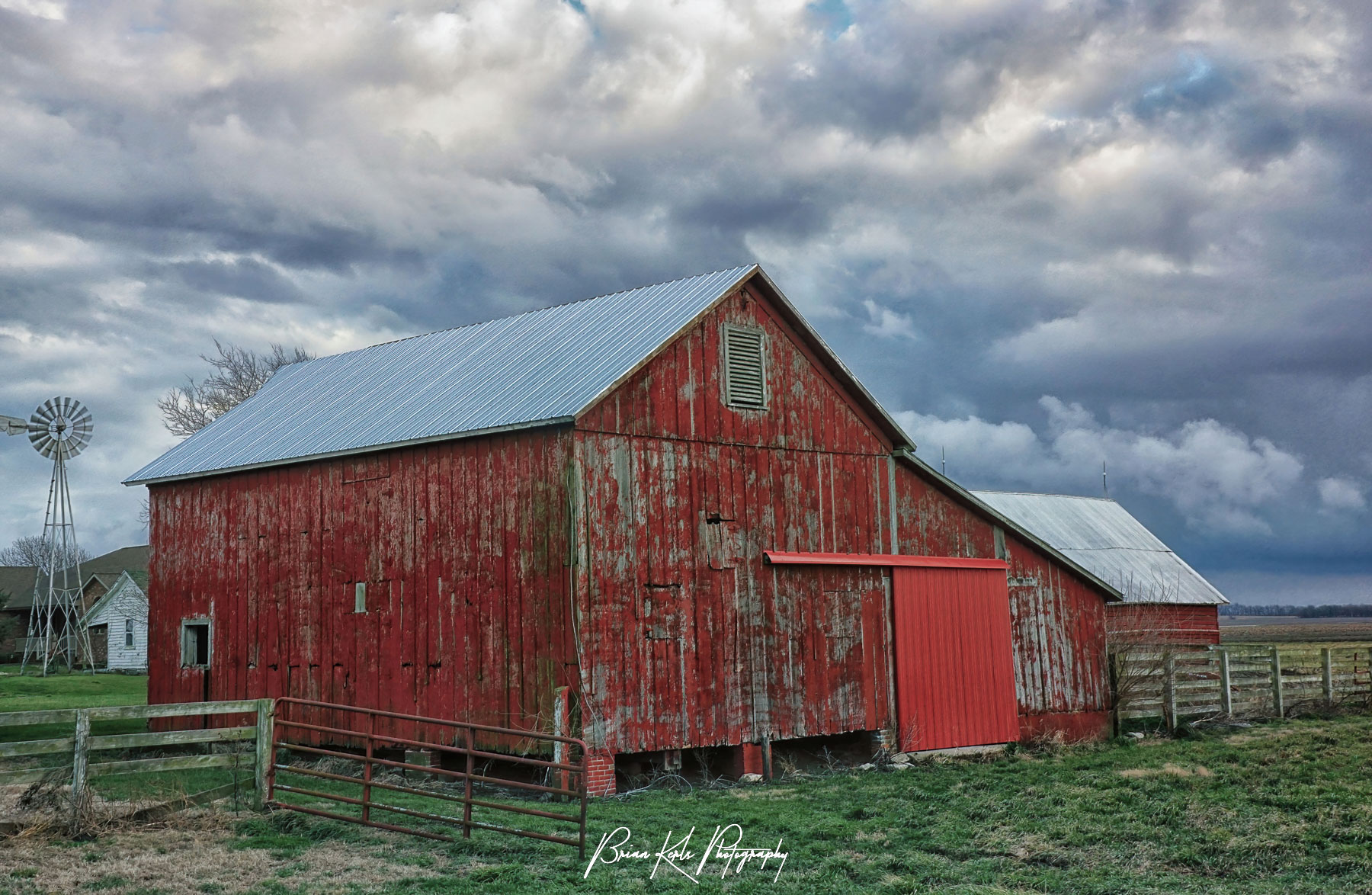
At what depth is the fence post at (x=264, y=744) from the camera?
13320 mm

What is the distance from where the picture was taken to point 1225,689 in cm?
2441

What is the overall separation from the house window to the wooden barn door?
11856mm

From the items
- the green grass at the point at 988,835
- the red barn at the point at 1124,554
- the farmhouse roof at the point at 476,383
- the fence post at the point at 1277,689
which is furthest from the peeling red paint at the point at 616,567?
the red barn at the point at 1124,554

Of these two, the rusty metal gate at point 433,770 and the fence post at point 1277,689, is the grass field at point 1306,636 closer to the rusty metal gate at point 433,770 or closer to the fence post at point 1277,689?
the fence post at point 1277,689

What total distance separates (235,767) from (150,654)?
10.7 meters

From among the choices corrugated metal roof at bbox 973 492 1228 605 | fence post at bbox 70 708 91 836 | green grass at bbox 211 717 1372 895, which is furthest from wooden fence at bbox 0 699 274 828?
corrugated metal roof at bbox 973 492 1228 605

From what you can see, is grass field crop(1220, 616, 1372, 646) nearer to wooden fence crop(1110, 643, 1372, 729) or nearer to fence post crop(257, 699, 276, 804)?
wooden fence crop(1110, 643, 1372, 729)

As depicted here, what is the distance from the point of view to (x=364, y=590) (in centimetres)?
1867

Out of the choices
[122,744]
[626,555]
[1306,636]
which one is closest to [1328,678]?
[626,555]

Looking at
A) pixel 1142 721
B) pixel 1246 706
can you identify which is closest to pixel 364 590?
pixel 1142 721

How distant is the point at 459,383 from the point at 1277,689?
17.5 meters

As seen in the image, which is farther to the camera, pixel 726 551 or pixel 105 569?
pixel 105 569

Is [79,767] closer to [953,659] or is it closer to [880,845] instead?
[880,845]

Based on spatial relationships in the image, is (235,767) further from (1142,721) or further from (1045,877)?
(1142,721)
